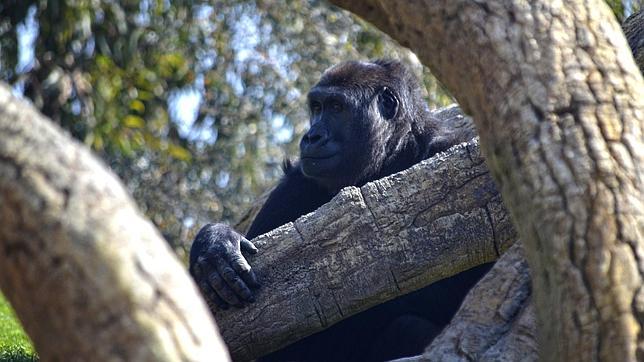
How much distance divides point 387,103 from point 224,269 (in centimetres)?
249

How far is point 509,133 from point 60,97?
1051 centimetres

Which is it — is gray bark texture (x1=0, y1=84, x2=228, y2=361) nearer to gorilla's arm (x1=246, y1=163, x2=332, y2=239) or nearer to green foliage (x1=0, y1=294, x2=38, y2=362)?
green foliage (x1=0, y1=294, x2=38, y2=362)

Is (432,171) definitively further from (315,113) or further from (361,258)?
(315,113)

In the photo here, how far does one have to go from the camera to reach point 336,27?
14609mm

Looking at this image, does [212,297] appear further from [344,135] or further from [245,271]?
[344,135]

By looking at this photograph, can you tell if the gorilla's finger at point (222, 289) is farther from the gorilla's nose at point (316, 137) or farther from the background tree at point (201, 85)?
the background tree at point (201, 85)

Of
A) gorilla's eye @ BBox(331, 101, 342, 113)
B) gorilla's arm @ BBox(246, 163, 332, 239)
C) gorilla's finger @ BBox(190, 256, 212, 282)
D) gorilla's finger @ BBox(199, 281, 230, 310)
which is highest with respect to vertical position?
gorilla's eye @ BBox(331, 101, 342, 113)

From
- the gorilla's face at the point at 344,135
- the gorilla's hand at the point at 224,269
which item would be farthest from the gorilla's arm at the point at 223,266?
the gorilla's face at the point at 344,135

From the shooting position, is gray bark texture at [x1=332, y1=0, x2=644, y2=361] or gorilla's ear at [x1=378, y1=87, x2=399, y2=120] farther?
gorilla's ear at [x1=378, y1=87, x2=399, y2=120]

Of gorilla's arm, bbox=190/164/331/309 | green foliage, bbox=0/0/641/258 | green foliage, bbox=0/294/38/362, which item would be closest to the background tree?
green foliage, bbox=0/0/641/258

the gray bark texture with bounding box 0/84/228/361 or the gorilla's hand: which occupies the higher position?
the gorilla's hand

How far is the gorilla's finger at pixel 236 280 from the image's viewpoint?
505 centimetres

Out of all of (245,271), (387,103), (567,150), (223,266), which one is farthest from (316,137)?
(567,150)

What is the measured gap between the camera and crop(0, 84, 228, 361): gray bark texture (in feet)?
7.88
